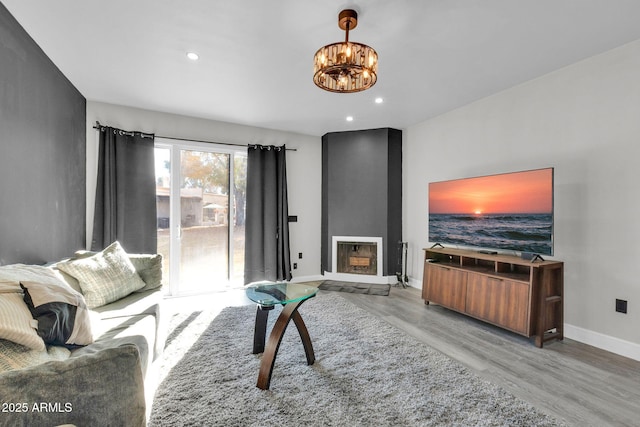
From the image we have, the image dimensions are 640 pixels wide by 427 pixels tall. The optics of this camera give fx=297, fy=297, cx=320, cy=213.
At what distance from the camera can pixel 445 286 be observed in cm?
348

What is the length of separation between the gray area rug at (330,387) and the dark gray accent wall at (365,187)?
2.16 m

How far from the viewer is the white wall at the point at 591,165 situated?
246 cm

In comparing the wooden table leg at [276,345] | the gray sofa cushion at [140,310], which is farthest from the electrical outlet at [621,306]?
the gray sofa cushion at [140,310]

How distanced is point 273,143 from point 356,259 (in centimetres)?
237

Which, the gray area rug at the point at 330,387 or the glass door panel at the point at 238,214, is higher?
the glass door panel at the point at 238,214

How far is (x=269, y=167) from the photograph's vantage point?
465cm

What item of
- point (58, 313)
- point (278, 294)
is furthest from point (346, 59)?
point (58, 313)

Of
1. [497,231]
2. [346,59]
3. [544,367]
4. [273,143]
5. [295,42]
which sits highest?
[295,42]

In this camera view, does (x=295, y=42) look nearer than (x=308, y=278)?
Yes

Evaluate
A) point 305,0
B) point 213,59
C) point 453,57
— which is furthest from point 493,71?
point 213,59

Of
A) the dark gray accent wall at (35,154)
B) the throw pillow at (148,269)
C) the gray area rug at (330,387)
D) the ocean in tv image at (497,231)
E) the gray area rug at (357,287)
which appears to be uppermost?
the dark gray accent wall at (35,154)

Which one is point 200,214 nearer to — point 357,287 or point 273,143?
point 273,143

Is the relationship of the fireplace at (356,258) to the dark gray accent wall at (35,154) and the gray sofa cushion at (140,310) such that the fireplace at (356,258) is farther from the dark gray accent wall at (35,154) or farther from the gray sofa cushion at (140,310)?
the dark gray accent wall at (35,154)

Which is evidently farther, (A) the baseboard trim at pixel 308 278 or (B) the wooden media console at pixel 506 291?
(A) the baseboard trim at pixel 308 278
